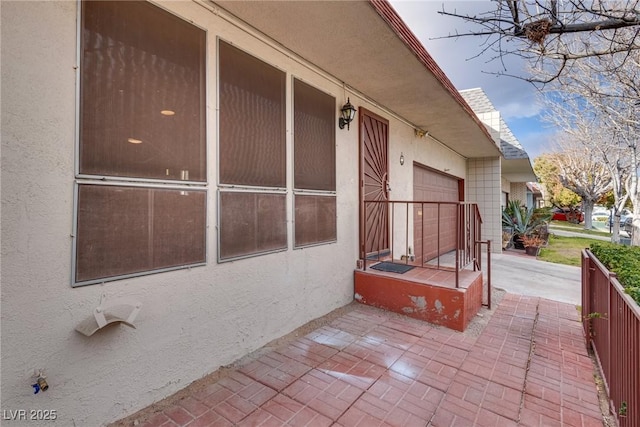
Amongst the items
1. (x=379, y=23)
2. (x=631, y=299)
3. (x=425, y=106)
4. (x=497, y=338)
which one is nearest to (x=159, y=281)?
(x=379, y=23)

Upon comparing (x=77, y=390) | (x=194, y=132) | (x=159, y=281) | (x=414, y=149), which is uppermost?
(x=414, y=149)

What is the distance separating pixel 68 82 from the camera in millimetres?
1854

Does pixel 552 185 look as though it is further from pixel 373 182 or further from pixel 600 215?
pixel 373 182

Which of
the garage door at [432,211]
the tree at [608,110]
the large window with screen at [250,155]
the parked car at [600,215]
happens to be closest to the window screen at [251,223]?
the large window with screen at [250,155]

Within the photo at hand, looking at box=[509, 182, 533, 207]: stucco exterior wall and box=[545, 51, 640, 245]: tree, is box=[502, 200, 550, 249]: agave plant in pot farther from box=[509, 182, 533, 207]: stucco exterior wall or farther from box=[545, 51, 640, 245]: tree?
box=[509, 182, 533, 207]: stucco exterior wall

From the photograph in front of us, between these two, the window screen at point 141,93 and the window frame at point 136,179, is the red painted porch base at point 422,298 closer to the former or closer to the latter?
the window frame at point 136,179

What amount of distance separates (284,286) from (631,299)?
2.76 metres

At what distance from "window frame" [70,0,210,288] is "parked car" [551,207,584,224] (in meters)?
33.8

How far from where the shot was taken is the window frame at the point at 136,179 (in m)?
1.89

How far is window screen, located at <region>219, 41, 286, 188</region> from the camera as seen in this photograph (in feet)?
9.02

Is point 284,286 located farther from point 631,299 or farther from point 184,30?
point 631,299

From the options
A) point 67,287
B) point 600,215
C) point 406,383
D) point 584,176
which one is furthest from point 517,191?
point 67,287

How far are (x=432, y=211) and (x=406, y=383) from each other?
5812 mm

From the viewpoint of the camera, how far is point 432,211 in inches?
305
